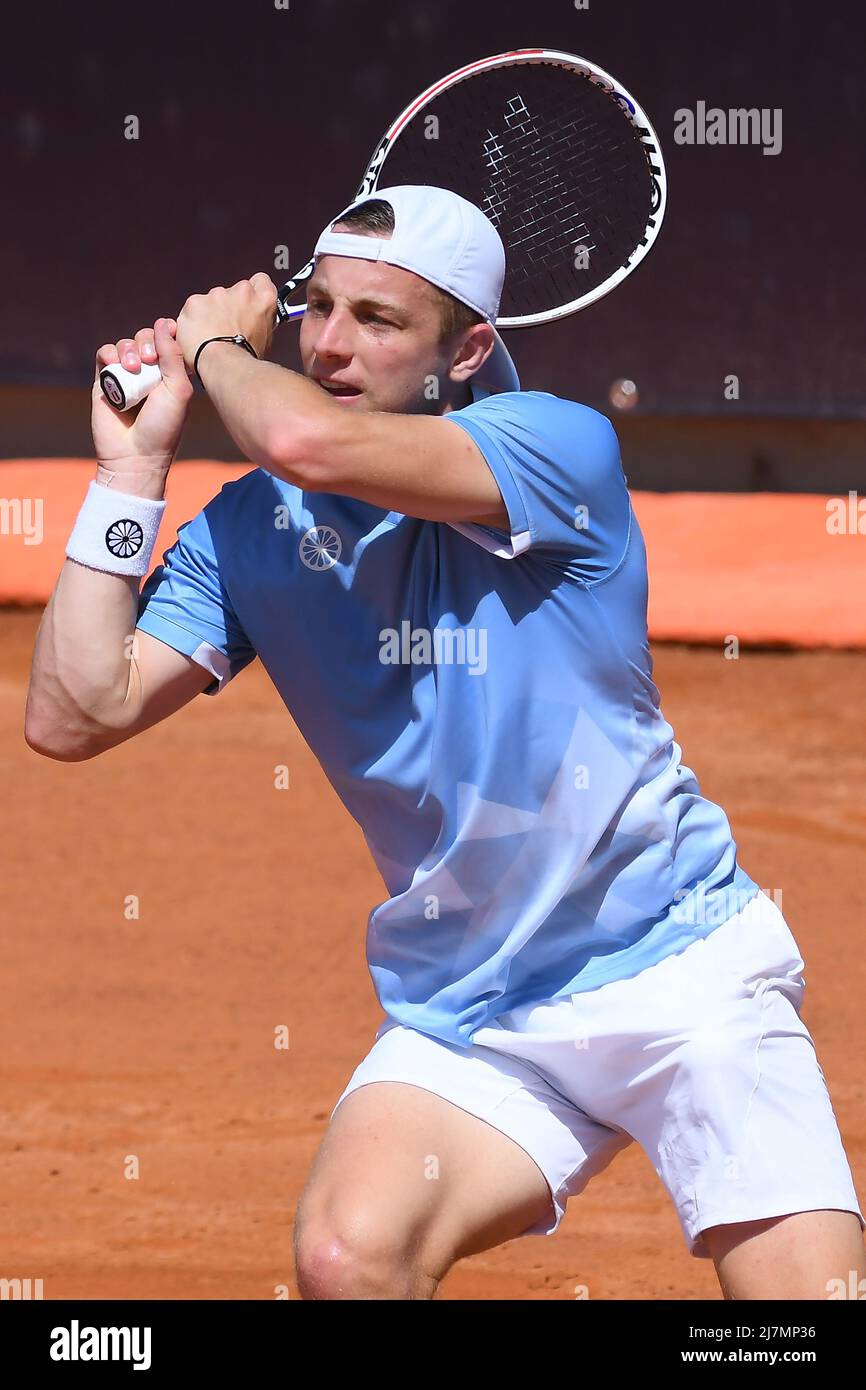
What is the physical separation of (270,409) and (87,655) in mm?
509

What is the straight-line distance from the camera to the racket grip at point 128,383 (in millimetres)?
2945

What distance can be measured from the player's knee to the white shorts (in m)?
0.26

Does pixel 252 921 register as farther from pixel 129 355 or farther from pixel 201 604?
pixel 129 355

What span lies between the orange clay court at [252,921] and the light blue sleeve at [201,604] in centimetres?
163

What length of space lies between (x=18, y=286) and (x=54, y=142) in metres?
0.73

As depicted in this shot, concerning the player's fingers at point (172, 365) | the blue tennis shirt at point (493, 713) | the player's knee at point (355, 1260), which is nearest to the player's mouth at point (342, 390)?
the blue tennis shirt at point (493, 713)

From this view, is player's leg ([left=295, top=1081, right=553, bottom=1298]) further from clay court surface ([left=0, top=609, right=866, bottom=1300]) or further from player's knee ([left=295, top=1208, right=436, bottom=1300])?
clay court surface ([left=0, top=609, right=866, bottom=1300])

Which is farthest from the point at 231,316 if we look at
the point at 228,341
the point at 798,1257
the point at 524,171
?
the point at 798,1257

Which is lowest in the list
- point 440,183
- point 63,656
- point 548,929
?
point 548,929

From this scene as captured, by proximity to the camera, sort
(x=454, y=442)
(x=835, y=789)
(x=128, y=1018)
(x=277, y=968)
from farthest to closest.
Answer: (x=835, y=789)
(x=277, y=968)
(x=128, y=1018)
(x=454, y=442)

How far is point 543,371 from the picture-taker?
9.30m

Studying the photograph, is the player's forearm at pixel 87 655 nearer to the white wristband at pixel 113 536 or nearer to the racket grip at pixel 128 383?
the white wristband at pixel 113 536
